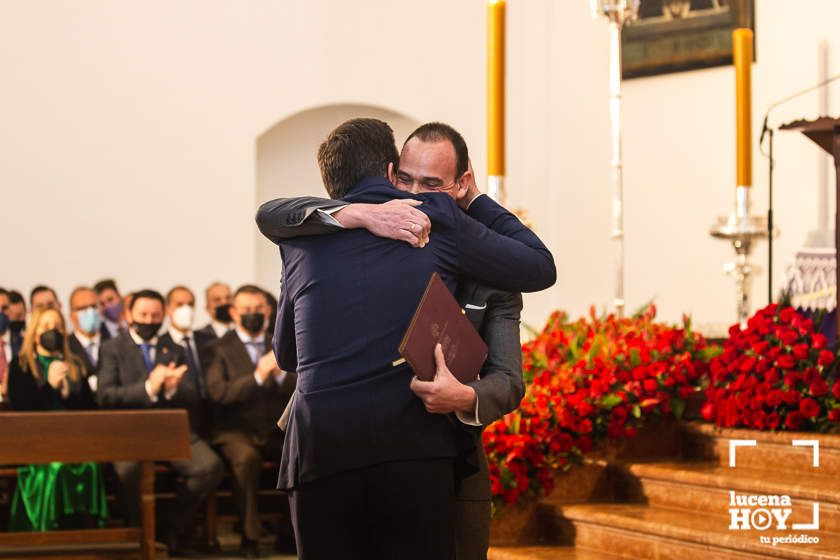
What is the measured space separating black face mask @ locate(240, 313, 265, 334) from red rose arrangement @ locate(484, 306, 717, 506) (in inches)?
120

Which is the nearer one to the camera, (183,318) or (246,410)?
(246,410)

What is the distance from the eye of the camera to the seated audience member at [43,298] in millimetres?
9461

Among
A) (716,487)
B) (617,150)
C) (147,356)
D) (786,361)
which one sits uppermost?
(617,150)

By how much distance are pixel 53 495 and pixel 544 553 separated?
3.57 metres

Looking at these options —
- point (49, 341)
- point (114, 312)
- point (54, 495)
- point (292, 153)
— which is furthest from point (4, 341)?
point (292, 153)

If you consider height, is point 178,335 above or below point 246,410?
above

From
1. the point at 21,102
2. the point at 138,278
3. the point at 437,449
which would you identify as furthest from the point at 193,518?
the point at 437,449

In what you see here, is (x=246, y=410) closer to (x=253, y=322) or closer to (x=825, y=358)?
(x=253, y=322)

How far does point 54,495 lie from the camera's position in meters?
7.75

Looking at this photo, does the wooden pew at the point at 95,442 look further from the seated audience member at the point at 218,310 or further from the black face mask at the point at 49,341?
the seated audience member at the point at 218,310

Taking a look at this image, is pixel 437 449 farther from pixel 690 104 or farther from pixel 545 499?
pixel 690 104

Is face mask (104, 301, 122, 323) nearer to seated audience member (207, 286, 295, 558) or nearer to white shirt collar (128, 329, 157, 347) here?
white shirt collar (128, 329, 157, 347)

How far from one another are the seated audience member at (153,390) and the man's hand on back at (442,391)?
17.1 ft

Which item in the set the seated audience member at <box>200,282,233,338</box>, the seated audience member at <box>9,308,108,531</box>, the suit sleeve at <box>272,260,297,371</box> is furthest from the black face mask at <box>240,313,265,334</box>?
the suit sleeve at <box>272,260,297,371</box>
